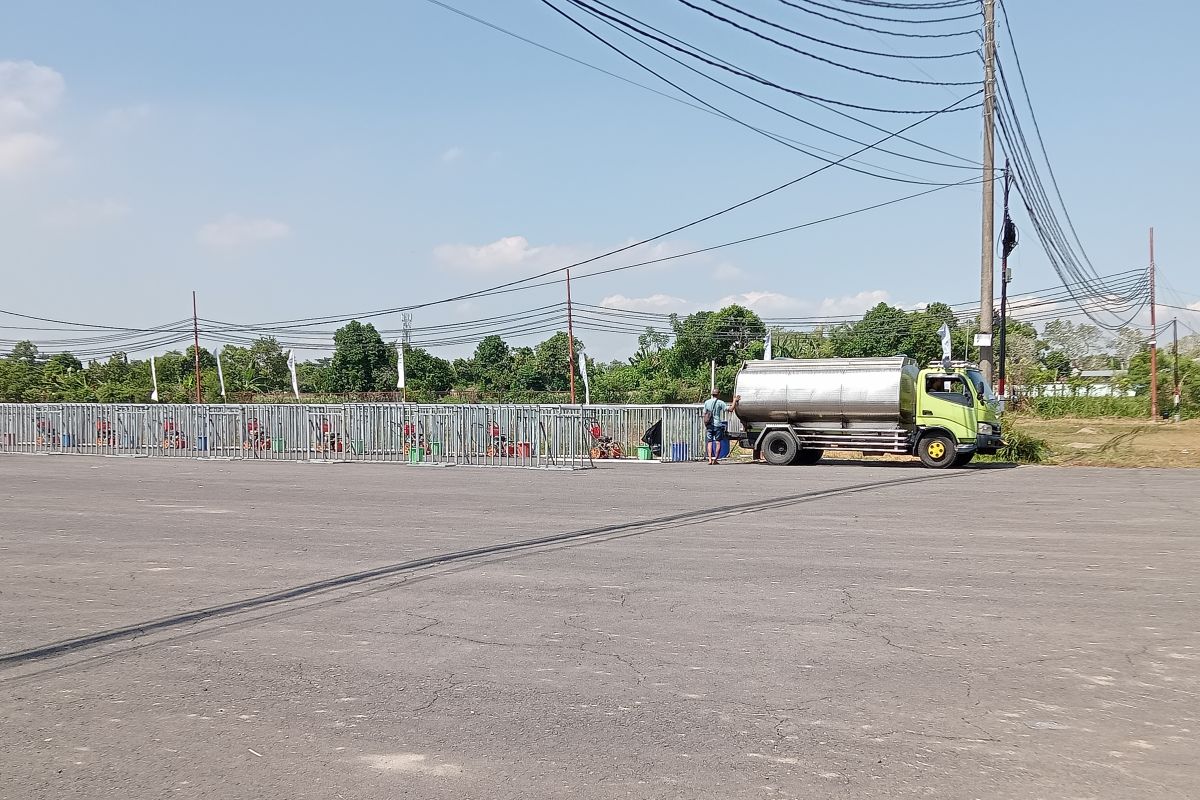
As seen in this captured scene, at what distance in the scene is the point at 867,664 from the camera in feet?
19.6

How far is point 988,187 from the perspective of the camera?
2612 cm

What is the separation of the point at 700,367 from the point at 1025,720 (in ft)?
289

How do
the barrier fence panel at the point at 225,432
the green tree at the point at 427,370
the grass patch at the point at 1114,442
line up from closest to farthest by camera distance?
the grass patch at the point at 1114,442 < the barrier fence panel at the point at 225,432 < the green tree at the point at 427,370

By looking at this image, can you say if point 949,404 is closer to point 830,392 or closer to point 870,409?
point 870,409

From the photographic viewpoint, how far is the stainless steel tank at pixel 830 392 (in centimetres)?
2409

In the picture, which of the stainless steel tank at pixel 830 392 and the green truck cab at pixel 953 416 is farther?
the stainless steel tank at pixel 830 392

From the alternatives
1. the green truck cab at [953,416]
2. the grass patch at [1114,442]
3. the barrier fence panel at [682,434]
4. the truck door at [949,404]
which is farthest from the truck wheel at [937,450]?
the barrier fence panel at [682,434]

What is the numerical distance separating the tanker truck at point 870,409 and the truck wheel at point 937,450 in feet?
0.08

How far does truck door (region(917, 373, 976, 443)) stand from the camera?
23672mm

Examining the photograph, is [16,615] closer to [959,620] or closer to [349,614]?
[349,614]

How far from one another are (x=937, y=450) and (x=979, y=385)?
1.95 meters

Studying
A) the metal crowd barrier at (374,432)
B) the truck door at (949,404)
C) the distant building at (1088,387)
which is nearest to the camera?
the truck door at (949,404)

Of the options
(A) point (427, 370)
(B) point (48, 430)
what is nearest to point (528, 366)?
(A) point (427, 370)

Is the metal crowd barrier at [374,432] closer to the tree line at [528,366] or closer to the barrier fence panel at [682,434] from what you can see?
the barrier fence panel at [682,434]
